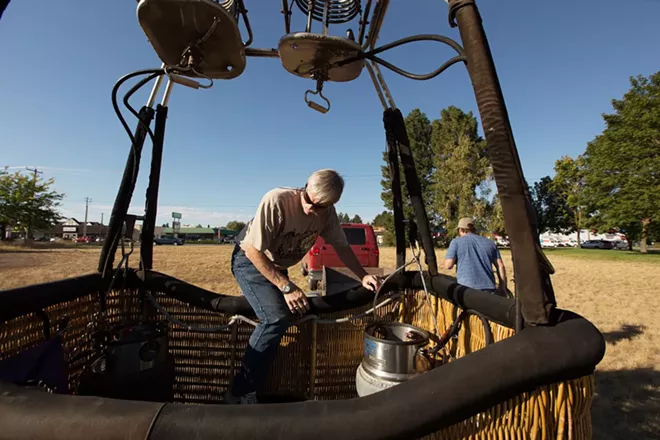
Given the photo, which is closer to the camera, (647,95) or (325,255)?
(325,255)

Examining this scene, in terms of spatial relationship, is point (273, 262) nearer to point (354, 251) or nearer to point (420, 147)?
point (354, 251)

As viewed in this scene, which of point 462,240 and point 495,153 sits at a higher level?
point 495,153

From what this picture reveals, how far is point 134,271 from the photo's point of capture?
6.52ft

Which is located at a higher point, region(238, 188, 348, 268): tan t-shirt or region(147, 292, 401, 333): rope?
region(238, 188, 348, 268): tan t-shirt

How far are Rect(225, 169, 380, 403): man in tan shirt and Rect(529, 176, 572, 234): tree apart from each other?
4829 centimetres

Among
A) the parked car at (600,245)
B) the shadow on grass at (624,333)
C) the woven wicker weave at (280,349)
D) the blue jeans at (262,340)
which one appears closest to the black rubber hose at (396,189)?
the woven wicker weave at (280,349)

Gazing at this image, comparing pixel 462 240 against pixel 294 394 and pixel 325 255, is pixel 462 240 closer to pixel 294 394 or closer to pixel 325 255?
pixel 294 394

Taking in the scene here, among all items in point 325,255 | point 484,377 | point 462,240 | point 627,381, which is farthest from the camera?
point 325,255

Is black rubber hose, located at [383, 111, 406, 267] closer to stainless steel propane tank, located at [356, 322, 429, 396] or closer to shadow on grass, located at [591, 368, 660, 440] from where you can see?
stainless steel propane tank, located at [356, 322, 429, 396]

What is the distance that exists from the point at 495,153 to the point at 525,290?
364mm

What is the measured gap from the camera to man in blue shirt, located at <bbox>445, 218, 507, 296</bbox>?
12.2 ft

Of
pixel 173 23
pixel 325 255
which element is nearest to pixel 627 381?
pixel 173 23

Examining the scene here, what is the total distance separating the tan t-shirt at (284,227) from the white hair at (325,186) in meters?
0.17

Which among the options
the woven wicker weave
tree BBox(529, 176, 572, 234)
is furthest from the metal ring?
tree BBox(529, 176, 572, 234)
